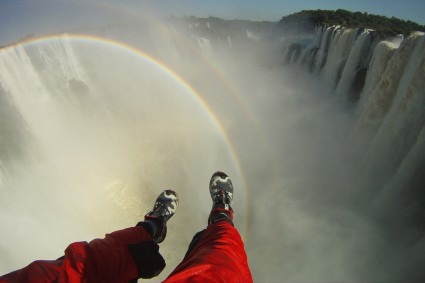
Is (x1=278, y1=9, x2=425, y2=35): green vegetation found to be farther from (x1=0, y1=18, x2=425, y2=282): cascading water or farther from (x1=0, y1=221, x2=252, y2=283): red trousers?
(x1=0, y1=221, x2=252, y2=283): red trousers

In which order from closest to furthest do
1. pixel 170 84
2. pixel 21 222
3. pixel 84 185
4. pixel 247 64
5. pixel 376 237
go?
1. pixel 376 237
2. pixel 21 222
3. pixel 84 185
4. pixel 170 84
5. pixel 247 64

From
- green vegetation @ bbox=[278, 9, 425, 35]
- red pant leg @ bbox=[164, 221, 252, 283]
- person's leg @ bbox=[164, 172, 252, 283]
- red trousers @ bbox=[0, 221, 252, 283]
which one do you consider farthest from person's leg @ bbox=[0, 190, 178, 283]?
green vegetation @ bbox=[278, 9, 425, 35]

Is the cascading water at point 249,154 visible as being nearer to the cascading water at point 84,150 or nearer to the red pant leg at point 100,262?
the cascading water at point 84,150

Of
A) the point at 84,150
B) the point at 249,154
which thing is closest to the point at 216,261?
the point at 249,154

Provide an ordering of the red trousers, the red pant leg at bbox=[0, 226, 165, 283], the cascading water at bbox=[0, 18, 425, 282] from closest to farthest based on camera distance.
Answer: the red trousers, the red pant leg at bbox=[0, 226, 165, 283], the cascading water at bbox=[0, 18, 425, 282]

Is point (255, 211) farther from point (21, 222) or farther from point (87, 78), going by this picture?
point (87, 78)

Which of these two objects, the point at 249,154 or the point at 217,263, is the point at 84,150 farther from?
the point at 217,263

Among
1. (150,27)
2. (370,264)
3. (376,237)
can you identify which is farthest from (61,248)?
(150,27)

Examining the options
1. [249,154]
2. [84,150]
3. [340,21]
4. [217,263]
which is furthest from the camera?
[340,21]
